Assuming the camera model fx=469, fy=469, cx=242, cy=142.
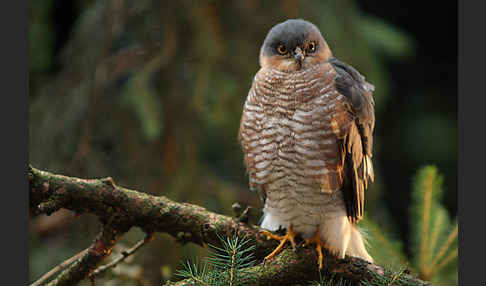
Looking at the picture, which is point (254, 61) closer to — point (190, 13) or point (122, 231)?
point (190, 13)

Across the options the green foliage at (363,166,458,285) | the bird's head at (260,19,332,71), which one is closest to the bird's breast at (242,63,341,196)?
the bird's head at (260,19,332,71)

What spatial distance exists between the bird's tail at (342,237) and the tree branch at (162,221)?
0.08 m

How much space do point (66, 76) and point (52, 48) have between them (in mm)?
1020

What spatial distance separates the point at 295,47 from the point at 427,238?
3.52ft

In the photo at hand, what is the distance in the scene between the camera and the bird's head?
221cm

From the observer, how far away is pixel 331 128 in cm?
200

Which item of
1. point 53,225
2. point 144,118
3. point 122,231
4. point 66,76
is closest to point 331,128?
point 122,231

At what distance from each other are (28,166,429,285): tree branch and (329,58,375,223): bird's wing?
304 millimetres

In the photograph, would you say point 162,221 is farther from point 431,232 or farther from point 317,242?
point 431,232

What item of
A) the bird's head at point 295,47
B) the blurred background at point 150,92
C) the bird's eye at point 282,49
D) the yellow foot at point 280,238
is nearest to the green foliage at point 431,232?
the blurred background at point 150,92

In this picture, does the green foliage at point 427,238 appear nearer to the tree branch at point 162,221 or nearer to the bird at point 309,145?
the bird at point 309,145

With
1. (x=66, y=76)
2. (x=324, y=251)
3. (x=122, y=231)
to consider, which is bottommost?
(x=324, y=251)

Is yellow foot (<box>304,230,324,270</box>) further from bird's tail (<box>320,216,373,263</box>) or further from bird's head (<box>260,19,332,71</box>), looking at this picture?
bird's head (<box>260,19,332,71</box>)

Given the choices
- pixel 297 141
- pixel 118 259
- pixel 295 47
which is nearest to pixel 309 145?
pixel 297 141
